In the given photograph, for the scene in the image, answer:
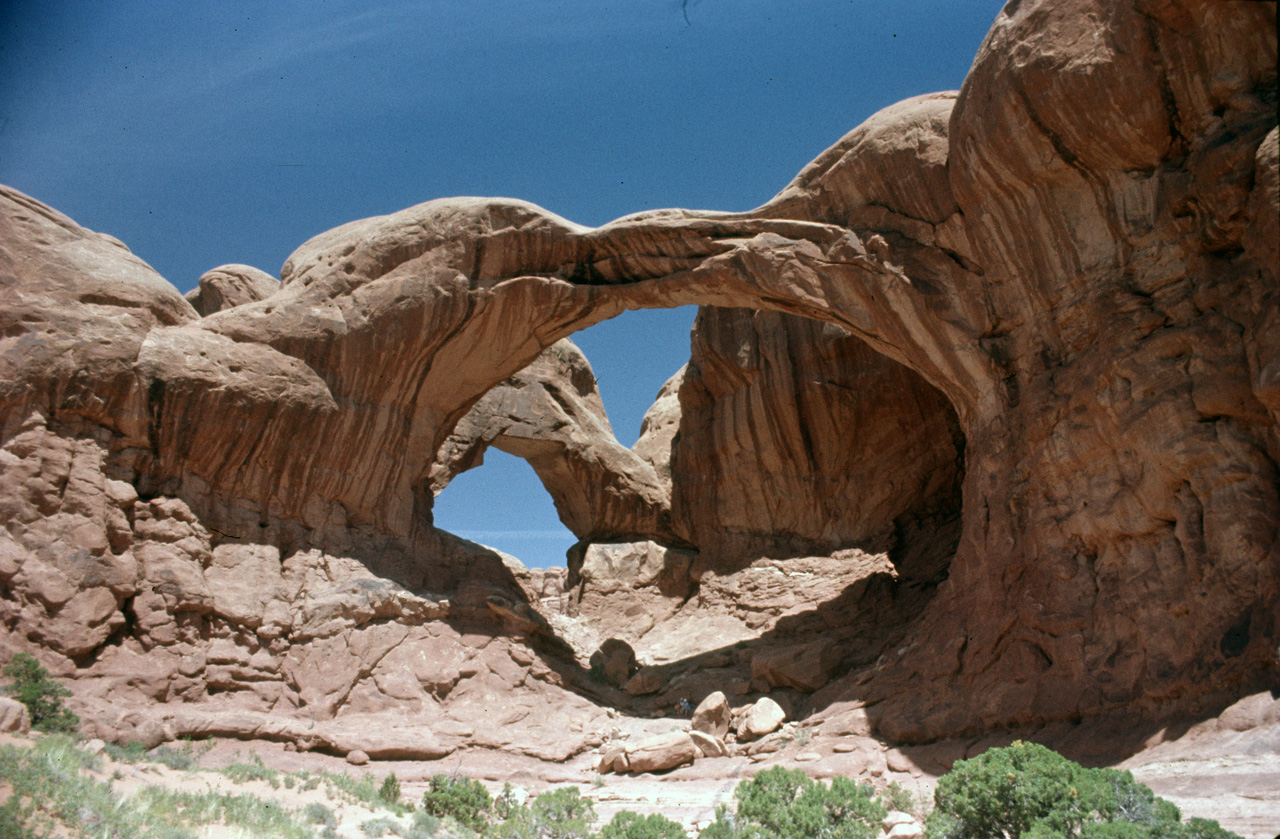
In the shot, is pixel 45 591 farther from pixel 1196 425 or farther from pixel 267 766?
pixel 1196 425

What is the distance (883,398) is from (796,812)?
1465 cm

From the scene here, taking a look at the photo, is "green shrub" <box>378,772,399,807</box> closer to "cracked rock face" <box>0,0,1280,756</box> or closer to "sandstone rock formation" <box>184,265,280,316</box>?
"cracked rock face" <box>0,0,1280,756</box>

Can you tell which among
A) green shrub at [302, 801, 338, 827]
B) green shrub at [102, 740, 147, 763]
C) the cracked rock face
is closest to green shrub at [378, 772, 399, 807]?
green shrub at [302, 801, 338, 827]

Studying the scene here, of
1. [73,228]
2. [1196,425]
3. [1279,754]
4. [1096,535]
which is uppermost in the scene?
[73,228]

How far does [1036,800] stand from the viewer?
26.1ft

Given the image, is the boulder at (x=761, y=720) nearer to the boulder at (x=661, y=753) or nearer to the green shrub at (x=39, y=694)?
the boulder at (x=661, y=753)

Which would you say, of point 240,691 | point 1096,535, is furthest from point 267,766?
point 1096,535

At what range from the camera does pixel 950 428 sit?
69.9ft

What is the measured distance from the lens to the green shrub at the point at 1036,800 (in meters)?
7.76

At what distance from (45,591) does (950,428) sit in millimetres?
18153

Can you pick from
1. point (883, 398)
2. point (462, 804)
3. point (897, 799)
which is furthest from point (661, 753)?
point (883, 398)

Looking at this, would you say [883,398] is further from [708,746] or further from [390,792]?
[390,792]

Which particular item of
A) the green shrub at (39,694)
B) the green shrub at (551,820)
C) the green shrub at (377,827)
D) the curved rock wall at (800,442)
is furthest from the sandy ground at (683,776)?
the curved rock wall at (800,442)

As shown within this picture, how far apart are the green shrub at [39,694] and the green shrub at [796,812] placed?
8018 millimetres
